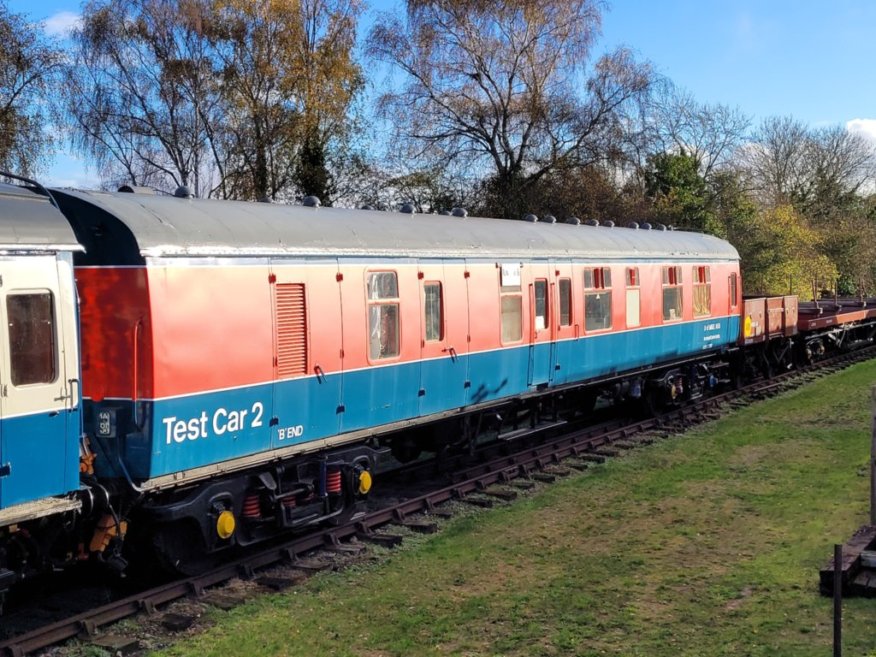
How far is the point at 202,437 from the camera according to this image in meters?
8.12

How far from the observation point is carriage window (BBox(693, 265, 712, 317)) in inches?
734

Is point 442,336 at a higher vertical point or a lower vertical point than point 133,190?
lower

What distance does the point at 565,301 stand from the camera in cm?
1430

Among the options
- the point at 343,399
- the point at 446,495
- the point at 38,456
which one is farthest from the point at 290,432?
the point at 446,495

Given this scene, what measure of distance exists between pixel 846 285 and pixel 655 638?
154ft

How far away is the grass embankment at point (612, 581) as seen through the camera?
7.02 meters

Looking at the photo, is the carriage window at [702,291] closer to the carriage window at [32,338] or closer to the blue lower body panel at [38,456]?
the blue lower body panel at [38,456]

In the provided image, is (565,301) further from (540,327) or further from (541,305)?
(540,327)

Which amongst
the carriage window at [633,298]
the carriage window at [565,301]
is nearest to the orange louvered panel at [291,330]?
the carriage window at [565,301]

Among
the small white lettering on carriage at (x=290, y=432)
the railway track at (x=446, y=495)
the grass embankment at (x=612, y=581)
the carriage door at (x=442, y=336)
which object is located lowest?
the grass embankment at (x=612, y=581)

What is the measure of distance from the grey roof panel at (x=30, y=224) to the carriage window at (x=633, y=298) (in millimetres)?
10765

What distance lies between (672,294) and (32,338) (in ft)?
43.5

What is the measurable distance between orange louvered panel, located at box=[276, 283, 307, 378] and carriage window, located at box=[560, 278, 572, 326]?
5800 millimetres

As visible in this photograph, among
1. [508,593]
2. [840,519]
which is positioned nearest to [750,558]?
[840,519]
